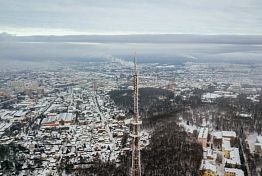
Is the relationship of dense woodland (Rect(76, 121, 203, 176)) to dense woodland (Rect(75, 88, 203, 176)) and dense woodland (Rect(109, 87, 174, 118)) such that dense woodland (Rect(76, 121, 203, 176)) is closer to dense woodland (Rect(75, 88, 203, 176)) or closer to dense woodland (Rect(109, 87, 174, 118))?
dense woodland (Rect(75, 88, 203, 176))

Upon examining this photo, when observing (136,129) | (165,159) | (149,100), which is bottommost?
(149,100)

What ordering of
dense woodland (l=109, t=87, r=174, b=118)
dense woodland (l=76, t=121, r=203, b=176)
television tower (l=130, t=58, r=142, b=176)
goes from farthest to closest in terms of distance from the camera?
dense woodland (l=109, t=87, r=174, b=118) < dense woodland (l=76, t=121, r=203, b=176) < television tower (l=130, t=58, r=142, b=176)

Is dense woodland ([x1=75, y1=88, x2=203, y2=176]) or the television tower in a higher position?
the television tower

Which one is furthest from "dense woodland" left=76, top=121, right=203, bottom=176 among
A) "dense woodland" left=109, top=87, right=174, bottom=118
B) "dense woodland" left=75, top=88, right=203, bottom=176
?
"dense woodland" left=109, top=87, right=174, bottom=118

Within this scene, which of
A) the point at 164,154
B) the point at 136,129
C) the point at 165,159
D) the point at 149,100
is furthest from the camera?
the point at 149,100

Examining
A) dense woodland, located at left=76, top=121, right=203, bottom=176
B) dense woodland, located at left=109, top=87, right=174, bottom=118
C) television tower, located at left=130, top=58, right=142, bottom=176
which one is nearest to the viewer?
television tower, located at left=130, top=58, right=142, bottom=176

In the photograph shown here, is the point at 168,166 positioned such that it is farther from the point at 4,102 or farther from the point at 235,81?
the point at 235,81

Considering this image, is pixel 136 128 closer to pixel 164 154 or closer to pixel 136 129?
pixel 136 129

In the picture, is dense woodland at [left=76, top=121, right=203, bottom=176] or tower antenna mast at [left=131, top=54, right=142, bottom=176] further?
dense woodland at [left=76, top=121, right=203, bottom=176]

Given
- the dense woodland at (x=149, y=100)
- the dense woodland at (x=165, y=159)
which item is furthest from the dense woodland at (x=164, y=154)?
the dense woodland at (x=149, y=100)

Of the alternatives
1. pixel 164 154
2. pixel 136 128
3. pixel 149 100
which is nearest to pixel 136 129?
pixel 136 128

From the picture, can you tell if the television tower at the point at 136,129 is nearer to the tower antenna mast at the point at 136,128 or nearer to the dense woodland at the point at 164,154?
the tower antenna mast at the point at 136,128
